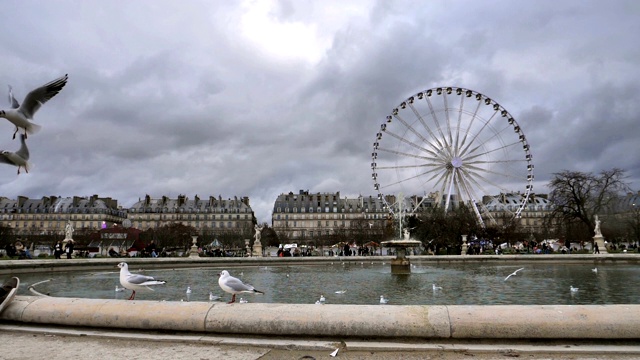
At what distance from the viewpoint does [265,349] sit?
14.5 feet

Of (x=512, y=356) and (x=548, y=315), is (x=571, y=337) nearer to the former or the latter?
(x=548, y=315)

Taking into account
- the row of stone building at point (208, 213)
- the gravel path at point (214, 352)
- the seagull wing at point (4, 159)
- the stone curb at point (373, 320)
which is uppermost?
the row of stone building at point (208, 213)

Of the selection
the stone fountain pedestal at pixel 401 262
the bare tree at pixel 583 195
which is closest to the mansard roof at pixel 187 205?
the bare tree at pixel 583 195

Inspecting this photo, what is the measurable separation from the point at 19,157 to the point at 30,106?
72 centimetres

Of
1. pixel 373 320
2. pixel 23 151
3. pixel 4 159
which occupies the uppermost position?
pixel 23 151

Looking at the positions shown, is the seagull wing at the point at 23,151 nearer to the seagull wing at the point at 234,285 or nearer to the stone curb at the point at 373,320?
Answer: the stone curb at the point at 373,320

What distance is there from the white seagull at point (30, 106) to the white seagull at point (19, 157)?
0.63ft

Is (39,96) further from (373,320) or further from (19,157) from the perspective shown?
(373,320)

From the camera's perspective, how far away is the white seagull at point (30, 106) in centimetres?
582

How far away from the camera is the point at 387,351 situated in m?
4.29

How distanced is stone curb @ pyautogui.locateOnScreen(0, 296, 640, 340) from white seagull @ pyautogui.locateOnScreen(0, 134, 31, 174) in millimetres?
1956

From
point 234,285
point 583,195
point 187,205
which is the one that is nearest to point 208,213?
point 187,205

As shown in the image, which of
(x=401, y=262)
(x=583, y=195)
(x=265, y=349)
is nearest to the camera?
(x=265, y=349)

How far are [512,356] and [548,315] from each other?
0.62 meters
